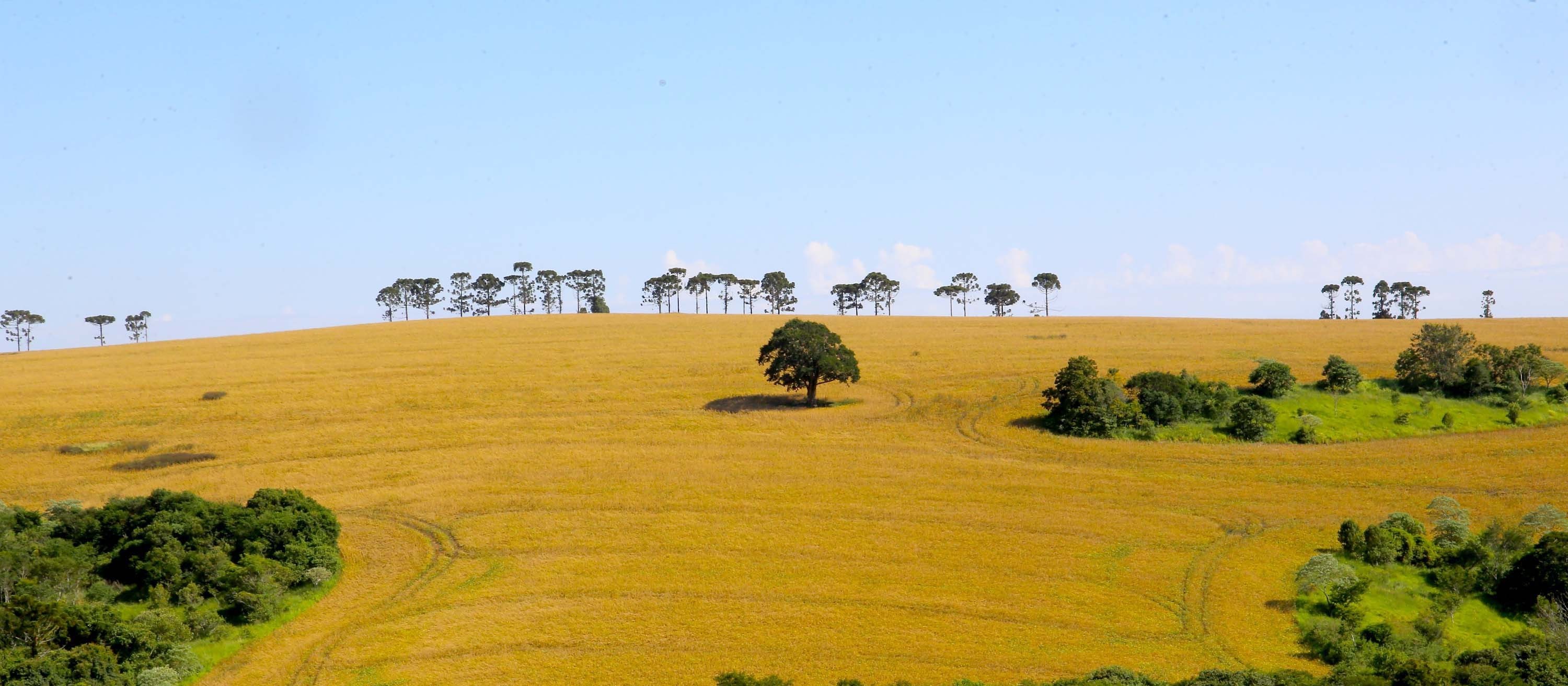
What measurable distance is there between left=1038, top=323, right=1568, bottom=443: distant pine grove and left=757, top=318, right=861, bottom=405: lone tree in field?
605 inches

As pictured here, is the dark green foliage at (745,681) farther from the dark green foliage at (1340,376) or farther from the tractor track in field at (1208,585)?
the dark green foliage at (1340,376)

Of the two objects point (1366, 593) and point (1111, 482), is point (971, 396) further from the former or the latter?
point (1366, 593)

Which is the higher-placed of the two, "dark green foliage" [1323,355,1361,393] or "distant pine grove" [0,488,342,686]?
"dark green foliage" [1323,355,1361,393]

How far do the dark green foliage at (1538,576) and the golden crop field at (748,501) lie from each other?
7.65 meters

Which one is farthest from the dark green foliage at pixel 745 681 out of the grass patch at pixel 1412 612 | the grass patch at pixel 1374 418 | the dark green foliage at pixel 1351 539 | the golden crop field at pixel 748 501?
the grass patch at pixel 1374 418

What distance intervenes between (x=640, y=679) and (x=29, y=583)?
27743mm

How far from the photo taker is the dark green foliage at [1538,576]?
128 ft

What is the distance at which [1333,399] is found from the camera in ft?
232

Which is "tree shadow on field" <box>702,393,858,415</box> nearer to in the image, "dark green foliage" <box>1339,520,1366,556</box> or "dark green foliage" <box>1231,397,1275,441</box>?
"dark green foliage" <box>1231,397,1275,441</box>

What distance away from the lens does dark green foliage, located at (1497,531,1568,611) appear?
39.1 metres

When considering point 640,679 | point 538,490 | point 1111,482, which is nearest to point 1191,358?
point 1111,482

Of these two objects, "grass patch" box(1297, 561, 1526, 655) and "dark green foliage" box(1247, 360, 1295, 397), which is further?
"dark green foliage" box(1247, 360, 1295, 397)

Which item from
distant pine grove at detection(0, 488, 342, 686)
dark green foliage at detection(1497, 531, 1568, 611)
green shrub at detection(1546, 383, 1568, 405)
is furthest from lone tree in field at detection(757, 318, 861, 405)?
green shrub at detection(1546, 383, 1568, 405)

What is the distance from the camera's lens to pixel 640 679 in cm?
3531
